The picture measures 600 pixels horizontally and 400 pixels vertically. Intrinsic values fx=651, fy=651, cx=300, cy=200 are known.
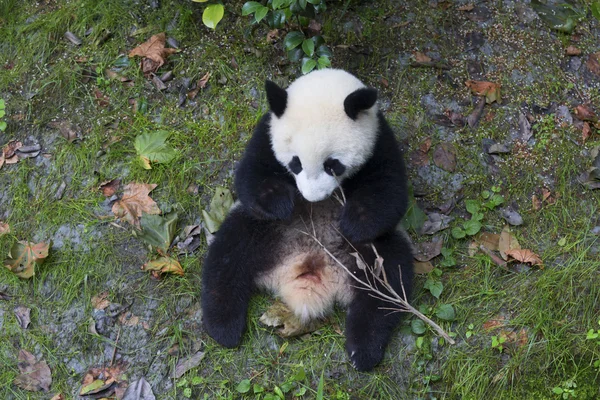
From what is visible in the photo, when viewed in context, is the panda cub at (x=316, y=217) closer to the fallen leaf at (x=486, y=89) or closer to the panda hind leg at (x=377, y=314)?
the panda hind leg at (x=377, y=314)

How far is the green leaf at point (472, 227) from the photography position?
14.0 feet

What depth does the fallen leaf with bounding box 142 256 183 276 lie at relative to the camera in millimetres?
4207

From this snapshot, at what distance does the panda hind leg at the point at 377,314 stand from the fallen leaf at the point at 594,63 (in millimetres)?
2323

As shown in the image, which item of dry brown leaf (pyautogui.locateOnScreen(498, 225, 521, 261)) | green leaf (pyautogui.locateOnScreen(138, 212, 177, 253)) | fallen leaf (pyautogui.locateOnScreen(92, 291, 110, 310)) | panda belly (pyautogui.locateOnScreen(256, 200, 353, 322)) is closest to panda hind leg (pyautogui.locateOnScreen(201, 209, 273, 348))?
panda belly (pyautogui.locateOnScreen(256, 200, 353, 322))

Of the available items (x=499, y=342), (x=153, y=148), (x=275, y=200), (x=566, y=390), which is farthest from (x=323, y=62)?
(x=566, y=390)

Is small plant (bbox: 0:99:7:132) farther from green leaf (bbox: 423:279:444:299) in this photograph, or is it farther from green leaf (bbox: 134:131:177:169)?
green leaf (bbox: 423:279:444:299)

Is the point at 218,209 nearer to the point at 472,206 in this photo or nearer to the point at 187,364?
the point at 187,364

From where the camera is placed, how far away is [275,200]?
3.75 meters

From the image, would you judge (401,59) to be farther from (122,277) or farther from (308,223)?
(122,277)

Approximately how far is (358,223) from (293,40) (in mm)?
1588

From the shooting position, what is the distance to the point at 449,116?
4855 mm

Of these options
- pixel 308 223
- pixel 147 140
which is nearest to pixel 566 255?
pixel 308 223

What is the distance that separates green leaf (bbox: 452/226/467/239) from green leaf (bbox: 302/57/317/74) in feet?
4.79

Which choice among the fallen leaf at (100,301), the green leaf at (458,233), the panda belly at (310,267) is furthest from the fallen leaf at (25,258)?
the green leaf at (458,233)
